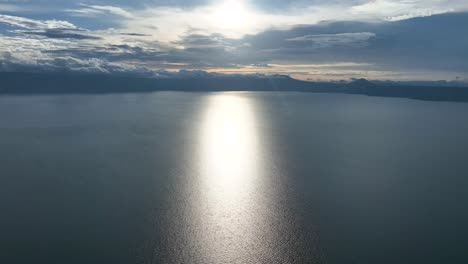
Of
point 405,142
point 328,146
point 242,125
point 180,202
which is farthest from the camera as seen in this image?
point 242,125

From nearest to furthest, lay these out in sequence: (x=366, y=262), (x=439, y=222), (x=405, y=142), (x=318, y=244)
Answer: (x=366, y=262) → (x=318, y=244) → (x=439, y=222) → (x=405, y=142)

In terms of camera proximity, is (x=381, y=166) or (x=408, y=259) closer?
(x=408, y=259)

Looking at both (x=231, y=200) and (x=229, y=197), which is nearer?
(x=231, y=200)

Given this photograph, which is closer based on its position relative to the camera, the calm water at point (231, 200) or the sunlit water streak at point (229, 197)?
the calm water at point (231, 200)

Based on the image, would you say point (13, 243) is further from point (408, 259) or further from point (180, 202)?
point (408, 259)

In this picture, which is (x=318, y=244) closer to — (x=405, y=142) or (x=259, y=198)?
(x=259, y=198)

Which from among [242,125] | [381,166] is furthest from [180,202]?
[242,125]

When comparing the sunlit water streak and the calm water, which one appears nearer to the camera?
the calm water
